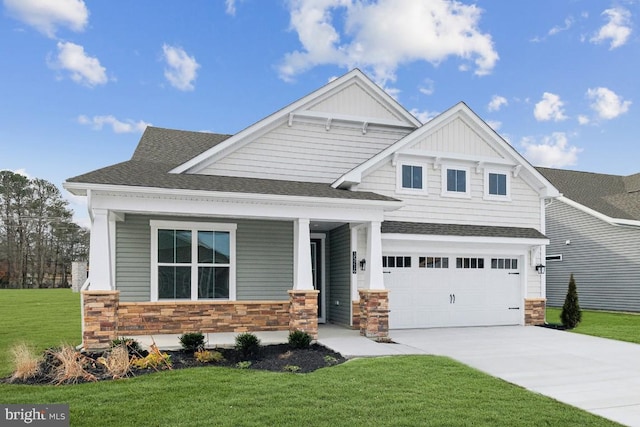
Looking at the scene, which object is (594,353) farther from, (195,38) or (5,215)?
(5,215)

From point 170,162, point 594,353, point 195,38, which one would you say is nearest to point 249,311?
point 170,162

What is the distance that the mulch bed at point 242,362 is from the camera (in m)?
7.41

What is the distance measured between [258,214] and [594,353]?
25.9ft

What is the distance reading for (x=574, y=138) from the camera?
1037 inches

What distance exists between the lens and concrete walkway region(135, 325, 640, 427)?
6.85m

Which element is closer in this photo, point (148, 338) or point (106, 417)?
point (106, 417)

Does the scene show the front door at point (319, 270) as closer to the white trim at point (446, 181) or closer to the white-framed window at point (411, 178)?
the white-framed window at point (411, 178)

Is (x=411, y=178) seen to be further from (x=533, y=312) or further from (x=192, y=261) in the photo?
(x=192, y=261)

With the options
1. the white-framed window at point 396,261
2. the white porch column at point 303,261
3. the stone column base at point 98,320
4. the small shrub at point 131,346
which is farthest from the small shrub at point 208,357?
the white-framed window at point 396,261

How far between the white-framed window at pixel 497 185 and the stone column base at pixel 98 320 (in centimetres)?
1098

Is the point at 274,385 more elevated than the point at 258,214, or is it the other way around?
the point at 258,214

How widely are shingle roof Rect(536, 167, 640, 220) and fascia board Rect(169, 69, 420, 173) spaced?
10968 millimetres

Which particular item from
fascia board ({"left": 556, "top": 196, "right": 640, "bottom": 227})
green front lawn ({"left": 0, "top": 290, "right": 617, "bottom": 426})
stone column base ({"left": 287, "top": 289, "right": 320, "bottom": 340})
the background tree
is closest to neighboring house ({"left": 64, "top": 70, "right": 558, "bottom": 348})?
stone column base ({"left": 287, "top": 289, "right": 320, "bottom": 340})

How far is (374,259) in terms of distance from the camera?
1177 centimetres
